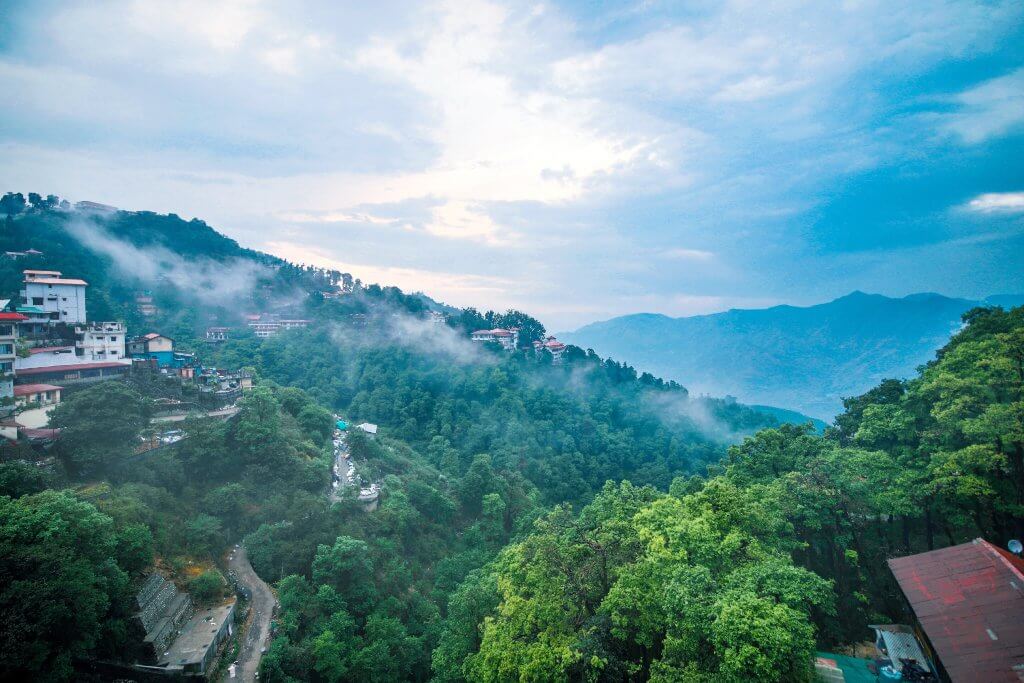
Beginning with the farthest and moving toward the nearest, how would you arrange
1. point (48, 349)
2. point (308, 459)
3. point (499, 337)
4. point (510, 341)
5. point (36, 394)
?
point (510, 341)
point (499, 337)
point (308, 459)
point (48, 349)
point (36, 394)

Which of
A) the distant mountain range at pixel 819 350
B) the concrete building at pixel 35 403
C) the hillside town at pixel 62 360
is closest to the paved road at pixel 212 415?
the hillside town at pixel 62 360

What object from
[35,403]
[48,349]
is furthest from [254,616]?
[48,349]

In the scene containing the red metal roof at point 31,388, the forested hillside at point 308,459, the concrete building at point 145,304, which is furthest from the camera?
the concrete building at point 145,304

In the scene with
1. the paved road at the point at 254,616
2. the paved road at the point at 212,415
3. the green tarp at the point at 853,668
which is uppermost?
the green tarp at the point at 853,668

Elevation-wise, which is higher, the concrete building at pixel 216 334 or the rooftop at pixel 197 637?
the concrete building at pixel 216 334

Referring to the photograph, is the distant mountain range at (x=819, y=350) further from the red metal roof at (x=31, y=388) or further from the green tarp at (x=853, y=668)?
the red metal roof at (x=31, y=388)

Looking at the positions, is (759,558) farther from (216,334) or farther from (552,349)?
(552,349)
